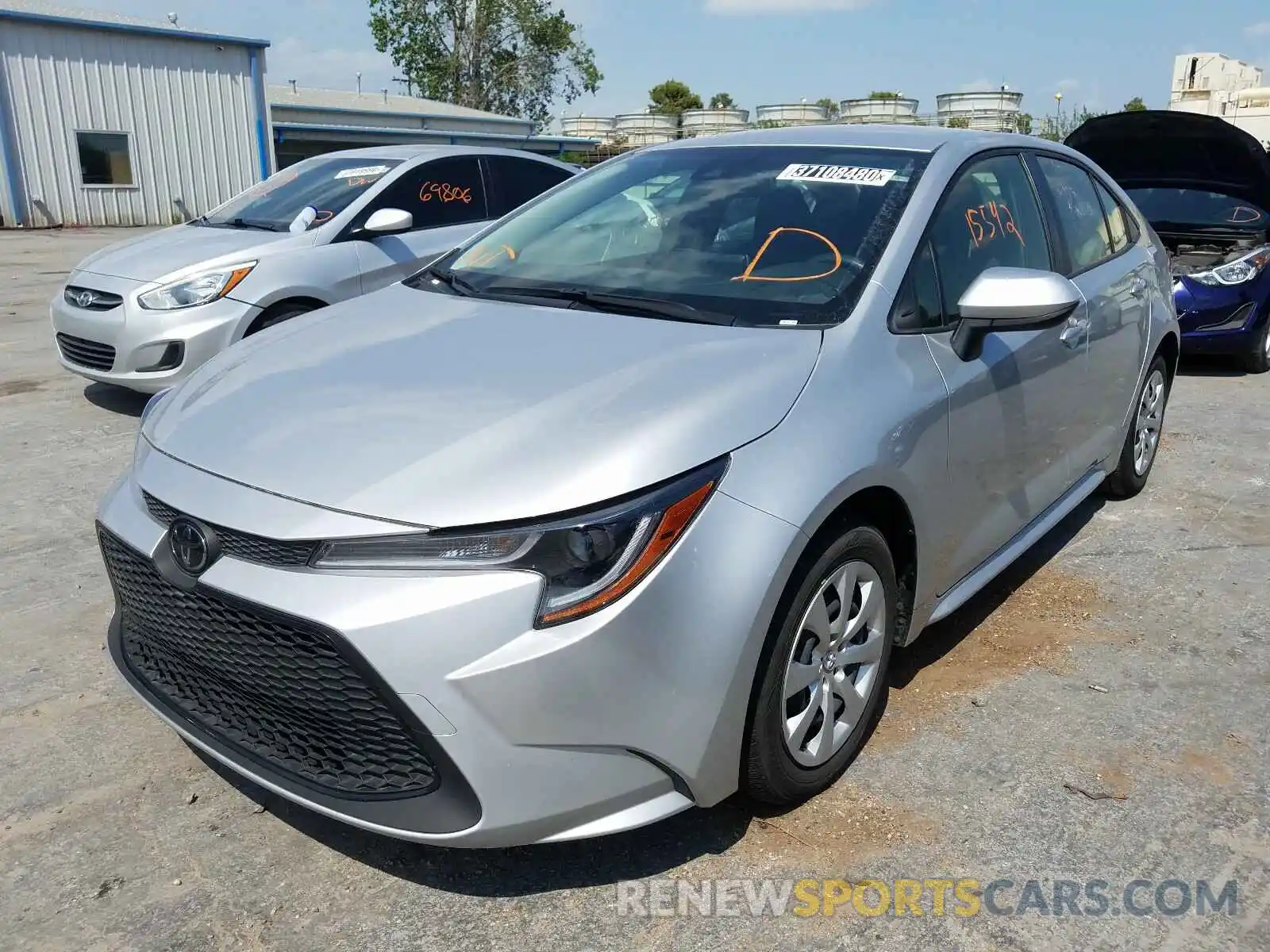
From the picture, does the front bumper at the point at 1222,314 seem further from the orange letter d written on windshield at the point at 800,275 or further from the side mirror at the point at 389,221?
the orange letter d written on windshield at the point at 800,275

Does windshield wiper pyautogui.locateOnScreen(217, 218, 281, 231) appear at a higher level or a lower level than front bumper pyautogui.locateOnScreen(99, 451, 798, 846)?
higher

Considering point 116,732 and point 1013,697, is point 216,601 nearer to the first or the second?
point 116,732

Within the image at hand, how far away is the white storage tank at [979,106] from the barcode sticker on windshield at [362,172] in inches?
1215

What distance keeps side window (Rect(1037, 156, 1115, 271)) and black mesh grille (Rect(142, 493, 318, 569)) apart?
3056 millimetres

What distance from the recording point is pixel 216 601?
7.06ft

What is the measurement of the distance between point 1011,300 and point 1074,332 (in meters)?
0.99

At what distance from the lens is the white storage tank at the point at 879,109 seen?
35562 mm

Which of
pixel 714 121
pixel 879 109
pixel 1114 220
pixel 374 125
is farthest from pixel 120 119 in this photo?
pixel 714 121

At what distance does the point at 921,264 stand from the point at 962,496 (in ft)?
2.21

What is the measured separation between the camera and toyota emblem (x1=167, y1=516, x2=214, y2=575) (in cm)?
217

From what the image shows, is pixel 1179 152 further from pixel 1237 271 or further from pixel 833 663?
pixel 833 663

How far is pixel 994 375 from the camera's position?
3115 millimetres

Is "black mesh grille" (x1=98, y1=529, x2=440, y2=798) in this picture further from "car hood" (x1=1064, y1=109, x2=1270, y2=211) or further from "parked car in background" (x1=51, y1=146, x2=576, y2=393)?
"car hood" (x1=1064, y1=109, x2=1270, y2=211)

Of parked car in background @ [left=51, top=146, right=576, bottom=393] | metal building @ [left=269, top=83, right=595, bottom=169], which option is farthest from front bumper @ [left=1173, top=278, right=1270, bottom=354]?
metal building @ [left=269, top=83, right=595, bottom=169]
